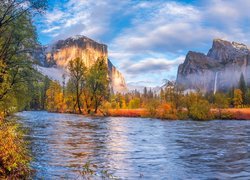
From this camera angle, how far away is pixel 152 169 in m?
15.0

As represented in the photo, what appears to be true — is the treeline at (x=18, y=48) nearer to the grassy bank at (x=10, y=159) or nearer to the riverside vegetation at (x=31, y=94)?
the riverside vegetation at (x=31, y=94)

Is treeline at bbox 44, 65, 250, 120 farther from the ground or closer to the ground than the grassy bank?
farther from the ground

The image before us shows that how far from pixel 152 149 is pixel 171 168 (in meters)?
6.36

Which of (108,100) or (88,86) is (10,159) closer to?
(88,86)

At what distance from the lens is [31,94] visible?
34.2m

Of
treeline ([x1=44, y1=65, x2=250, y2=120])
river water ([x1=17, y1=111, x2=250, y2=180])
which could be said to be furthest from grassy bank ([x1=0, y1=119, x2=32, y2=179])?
treeline ([x1=44, y1=65, x2=250, y2=120])

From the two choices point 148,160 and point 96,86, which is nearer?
point 148,160

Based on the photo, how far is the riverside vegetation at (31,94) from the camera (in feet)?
40.1

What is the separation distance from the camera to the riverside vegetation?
12234 mm

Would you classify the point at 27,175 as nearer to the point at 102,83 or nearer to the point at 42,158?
the point at 42,158

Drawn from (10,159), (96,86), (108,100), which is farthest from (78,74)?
(10,159)

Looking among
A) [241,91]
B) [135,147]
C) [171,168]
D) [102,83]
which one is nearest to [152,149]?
[135,147]

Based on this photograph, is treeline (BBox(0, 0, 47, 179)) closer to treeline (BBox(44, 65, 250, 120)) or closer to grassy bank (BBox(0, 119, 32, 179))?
grassy bank (BBox(0, 119, 32, 179))

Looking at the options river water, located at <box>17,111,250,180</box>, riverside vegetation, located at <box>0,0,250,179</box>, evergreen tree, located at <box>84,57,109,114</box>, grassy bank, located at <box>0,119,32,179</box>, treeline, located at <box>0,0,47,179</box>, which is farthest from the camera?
evergreen tree, located at <box>84,57,109,114</box>
